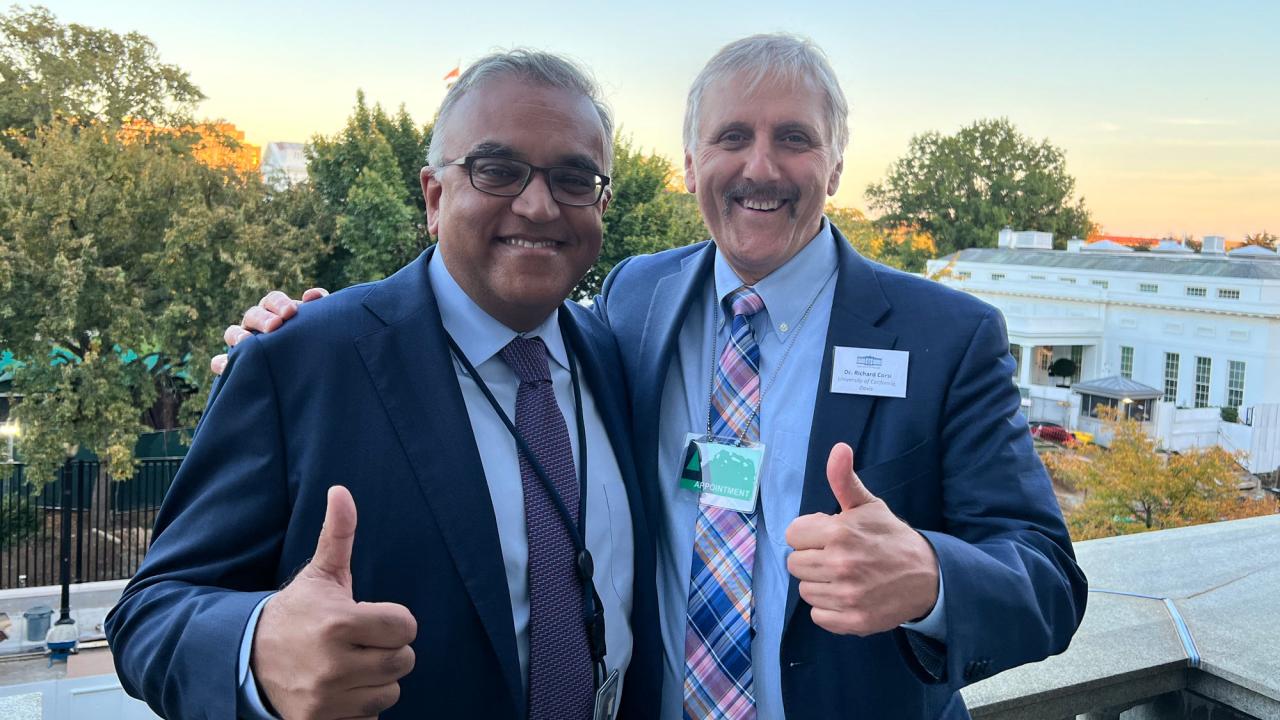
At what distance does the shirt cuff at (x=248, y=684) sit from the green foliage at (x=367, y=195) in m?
18.6

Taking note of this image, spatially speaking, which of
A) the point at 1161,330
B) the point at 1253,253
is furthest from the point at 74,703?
the point at 1253,253

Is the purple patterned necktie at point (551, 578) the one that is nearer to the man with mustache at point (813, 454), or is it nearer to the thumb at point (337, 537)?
the man with mustache at point (813, 454)

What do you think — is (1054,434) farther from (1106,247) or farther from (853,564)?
(853,564)

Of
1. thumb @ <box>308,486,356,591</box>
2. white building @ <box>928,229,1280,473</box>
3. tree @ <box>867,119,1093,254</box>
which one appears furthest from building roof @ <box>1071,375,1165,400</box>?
thumb @ <box>308,486,356,591</box>

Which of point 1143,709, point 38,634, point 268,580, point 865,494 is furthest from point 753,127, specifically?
point 38,634

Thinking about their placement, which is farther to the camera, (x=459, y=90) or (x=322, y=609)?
(x=459, y=90)

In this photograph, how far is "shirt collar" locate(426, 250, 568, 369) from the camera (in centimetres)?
177

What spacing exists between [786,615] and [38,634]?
1181 centimetres

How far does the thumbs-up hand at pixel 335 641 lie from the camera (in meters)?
1.11

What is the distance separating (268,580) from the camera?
153 cm

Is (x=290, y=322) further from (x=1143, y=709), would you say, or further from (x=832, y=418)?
(x=1143, y=709)

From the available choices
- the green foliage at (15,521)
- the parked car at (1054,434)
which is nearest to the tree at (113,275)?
the green foliage at (15,521)

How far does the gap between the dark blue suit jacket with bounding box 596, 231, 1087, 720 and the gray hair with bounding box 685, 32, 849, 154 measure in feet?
1.57

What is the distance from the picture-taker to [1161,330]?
36.7 m
